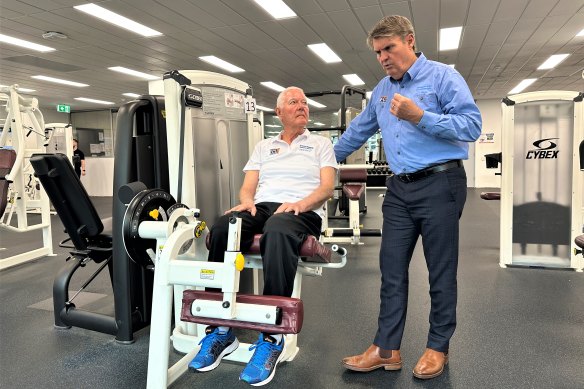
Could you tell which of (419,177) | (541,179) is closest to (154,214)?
(419,177)

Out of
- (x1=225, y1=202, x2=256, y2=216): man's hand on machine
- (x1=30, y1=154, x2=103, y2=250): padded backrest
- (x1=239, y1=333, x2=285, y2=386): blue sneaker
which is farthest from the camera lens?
(x1=30, y1=154, x2=103, y2=250): padded backrest

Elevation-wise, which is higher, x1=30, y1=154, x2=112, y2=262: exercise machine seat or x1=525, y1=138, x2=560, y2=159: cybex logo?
x1=525, y1=138, x2=560, y2=159: cybex logo

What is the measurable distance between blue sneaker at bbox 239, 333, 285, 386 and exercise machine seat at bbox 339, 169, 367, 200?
10.3 ft

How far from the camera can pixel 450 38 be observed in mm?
6820

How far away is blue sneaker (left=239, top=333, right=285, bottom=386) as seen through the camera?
1.46 meters

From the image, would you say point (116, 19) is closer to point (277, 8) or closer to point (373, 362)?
point (277, 8)

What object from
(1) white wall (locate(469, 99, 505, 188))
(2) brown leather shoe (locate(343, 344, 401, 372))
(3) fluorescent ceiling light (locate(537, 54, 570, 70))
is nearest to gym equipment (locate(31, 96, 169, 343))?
(2) brown leather shoe (locate(343, 344, 401, 372))

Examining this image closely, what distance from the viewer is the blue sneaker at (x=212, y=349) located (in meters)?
1.55

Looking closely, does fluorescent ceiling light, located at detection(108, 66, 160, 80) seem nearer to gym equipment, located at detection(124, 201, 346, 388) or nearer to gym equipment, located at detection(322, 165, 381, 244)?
gym equipment, located at detection(322, 165, 381, 244)

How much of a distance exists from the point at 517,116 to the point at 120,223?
11.0ft

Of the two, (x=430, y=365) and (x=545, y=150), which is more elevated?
(x=545, y=150)

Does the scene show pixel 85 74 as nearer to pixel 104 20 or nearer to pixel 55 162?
pixel 104 20

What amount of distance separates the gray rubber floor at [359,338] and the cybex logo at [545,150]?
1.01 metres

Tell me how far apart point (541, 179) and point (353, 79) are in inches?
279
